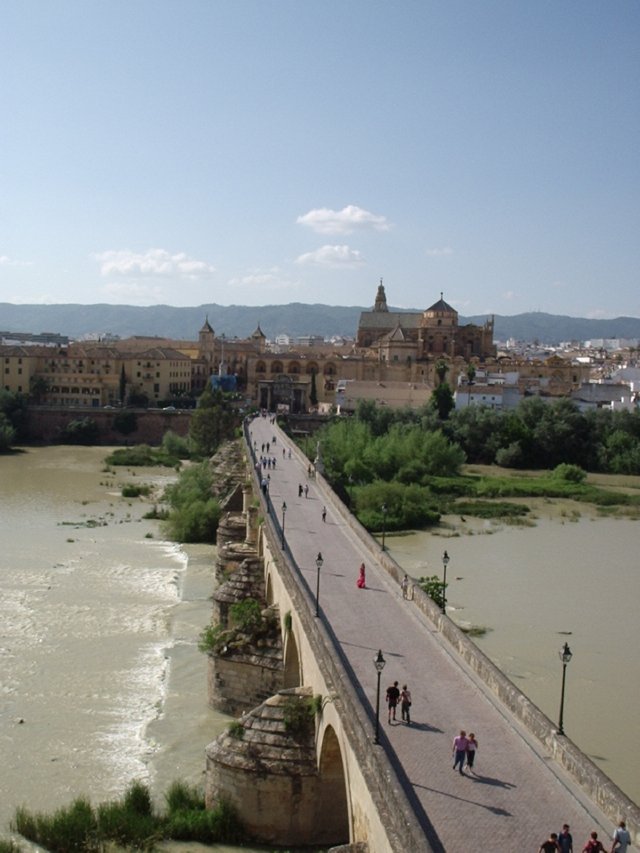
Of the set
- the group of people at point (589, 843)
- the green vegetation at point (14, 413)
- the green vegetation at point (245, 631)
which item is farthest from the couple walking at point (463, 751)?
the green vegetation at point (14, 413)

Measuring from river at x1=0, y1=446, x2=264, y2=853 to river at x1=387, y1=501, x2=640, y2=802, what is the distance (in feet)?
17.8

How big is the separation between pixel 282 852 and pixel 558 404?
1764 inches

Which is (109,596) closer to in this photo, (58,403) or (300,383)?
(58,403)

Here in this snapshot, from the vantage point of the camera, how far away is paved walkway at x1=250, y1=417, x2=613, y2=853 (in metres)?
8.07

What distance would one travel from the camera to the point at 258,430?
4906cm

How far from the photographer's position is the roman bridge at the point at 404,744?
808 centimetres

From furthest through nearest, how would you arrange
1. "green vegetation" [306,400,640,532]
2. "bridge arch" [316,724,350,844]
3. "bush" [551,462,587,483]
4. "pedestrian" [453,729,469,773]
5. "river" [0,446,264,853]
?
1. "bush" [551,462,587,483]
2. "green vegetation" [306,400,640,532]
3. "river" [0,446,264,853]
4. "bridge arch" [316,724,350,844]
5. "pedestrian" [453,729,469,773]

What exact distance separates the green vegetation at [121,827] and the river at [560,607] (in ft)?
17.2

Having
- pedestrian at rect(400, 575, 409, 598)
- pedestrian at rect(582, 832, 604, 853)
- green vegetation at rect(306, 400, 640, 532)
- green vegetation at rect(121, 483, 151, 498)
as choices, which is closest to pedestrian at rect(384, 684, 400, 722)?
pedestrian at rect(582, 832, 604, 853)

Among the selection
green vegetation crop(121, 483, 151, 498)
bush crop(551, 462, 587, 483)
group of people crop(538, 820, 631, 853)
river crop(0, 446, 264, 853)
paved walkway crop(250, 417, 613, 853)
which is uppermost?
group of people crop(538, 820, 631, 853)

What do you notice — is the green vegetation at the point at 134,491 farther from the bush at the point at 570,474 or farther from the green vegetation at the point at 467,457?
the bush at the point at 570,474

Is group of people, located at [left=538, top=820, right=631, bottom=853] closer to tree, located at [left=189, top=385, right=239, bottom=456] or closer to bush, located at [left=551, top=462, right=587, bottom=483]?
bush, located at [left=551, top=462, right=587, bottom=483]

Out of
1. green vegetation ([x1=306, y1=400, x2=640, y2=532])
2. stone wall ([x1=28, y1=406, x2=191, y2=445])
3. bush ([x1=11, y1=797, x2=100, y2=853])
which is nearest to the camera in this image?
bush ([x1=11, y1=797, x2=100, y2=853])

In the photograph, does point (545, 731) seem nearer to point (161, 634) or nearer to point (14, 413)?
point (161, 634)
